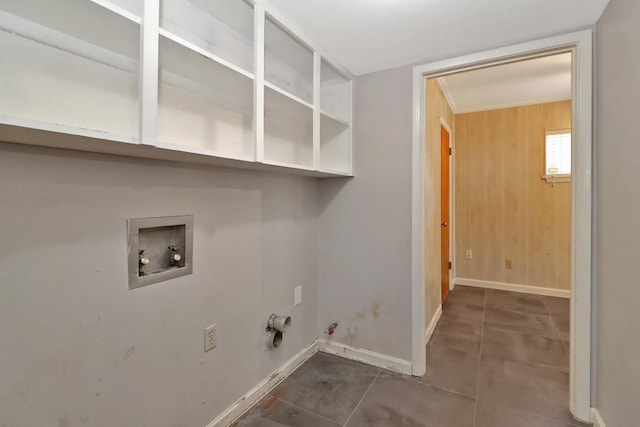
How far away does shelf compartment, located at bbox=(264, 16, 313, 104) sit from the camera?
1.57 metres

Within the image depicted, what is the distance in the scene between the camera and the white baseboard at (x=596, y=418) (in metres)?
1.46

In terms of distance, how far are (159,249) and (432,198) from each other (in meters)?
2.24

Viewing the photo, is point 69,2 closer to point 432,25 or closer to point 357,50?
point 357,50

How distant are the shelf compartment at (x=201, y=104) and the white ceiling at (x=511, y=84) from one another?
1778 mm

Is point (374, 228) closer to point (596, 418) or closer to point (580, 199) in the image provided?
point (580, 199)

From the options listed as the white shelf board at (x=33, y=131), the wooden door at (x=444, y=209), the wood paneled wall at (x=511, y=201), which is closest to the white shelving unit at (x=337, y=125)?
the white shelf board at (x=33, y=131)

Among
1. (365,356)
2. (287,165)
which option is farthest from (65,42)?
(365,356)

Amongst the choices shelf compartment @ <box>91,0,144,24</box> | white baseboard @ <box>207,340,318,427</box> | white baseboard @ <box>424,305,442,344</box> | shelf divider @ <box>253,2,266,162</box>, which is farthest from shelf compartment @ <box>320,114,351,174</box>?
white baseboard @ <box>424,305,442,344</box>

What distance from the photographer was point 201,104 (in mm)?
1389

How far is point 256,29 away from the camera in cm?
130

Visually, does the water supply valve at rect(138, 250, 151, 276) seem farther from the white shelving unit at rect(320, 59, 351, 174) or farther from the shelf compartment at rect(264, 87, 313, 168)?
the white shelving unit at rect(320, 59, 351, 174)

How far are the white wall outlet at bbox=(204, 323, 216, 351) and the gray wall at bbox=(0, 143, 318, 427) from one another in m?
0.03

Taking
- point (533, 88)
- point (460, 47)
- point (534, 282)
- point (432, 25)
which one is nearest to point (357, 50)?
point (432, 25)

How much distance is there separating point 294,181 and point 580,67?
1692 mm
